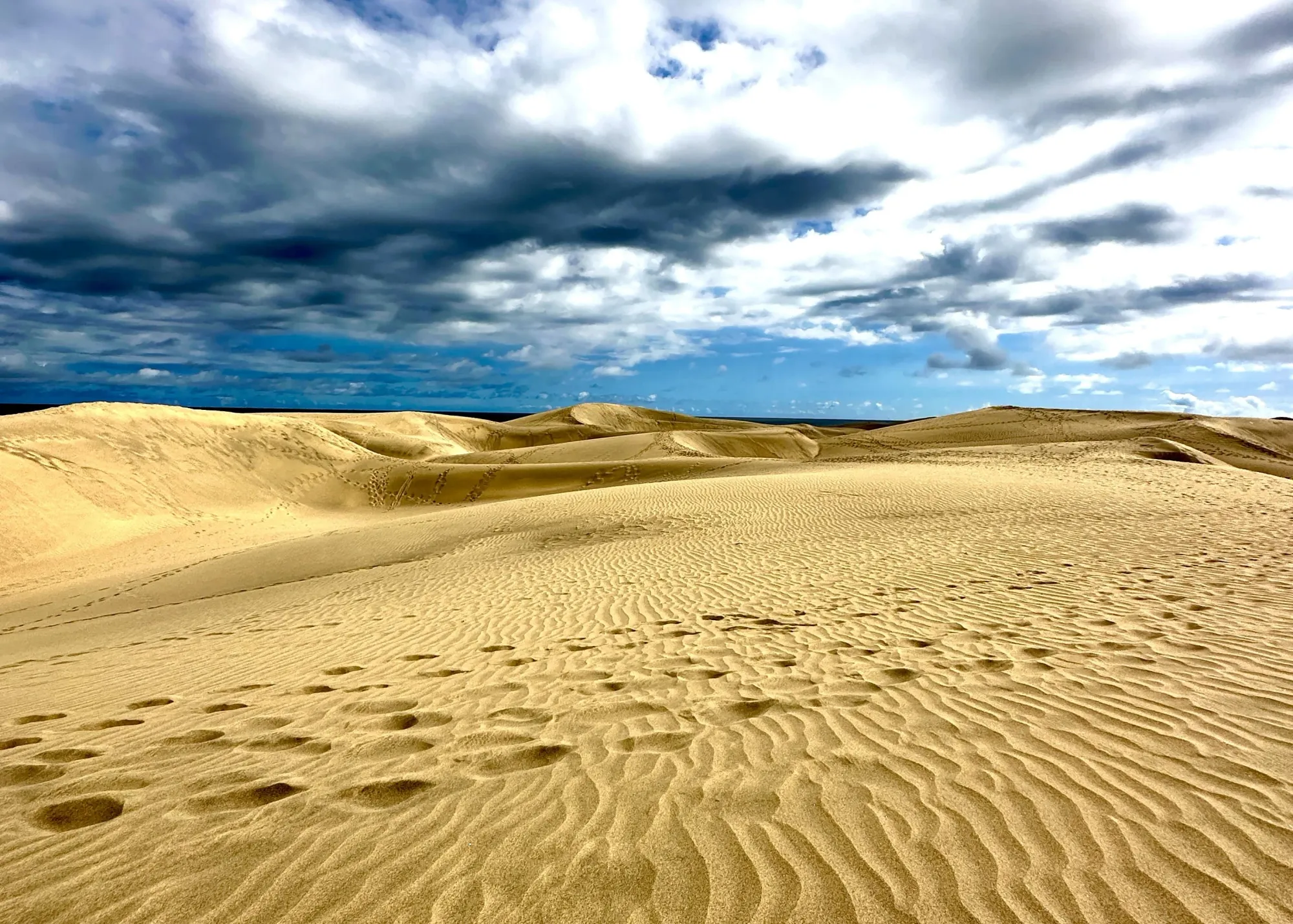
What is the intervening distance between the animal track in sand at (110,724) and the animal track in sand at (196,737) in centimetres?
63

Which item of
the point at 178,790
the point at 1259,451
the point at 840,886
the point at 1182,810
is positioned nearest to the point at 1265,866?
the point at 1182,810

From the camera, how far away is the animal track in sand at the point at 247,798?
10.8 feet

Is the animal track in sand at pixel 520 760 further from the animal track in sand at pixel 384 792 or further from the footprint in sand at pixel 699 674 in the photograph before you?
the footprint in sand at pixel 699 674

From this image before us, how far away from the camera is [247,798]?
3.38 meters

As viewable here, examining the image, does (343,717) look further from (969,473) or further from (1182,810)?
(969,473)

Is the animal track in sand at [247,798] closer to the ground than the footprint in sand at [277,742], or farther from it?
farther from it

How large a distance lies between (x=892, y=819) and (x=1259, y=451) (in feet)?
173

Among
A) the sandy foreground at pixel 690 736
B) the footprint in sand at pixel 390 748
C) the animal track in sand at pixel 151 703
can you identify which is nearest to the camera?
the sandy foreground at pixel 690 736

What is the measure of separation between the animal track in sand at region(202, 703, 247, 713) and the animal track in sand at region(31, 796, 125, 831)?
153 centimetres

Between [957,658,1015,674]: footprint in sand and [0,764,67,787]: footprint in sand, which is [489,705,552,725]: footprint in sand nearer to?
[0,764,67,787]: footprint in sand

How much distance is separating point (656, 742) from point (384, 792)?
154 cm

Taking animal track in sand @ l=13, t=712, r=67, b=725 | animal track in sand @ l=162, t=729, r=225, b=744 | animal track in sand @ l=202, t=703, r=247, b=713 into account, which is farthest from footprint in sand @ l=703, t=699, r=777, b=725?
animal track in sand @ l=13, t=712, r=67, b=725

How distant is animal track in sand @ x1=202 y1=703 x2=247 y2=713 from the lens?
16.3 feet

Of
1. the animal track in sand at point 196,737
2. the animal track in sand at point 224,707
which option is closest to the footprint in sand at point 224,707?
the animal track in sand at point 224,707
